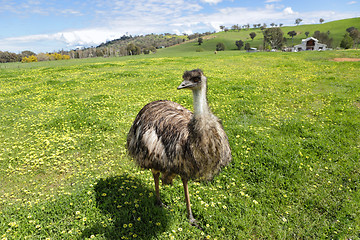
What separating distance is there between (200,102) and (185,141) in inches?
34.3

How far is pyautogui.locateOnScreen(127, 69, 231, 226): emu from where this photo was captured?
4.16 m

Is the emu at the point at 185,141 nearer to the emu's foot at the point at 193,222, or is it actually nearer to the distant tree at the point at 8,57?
the emu's foot at the point at 193,222

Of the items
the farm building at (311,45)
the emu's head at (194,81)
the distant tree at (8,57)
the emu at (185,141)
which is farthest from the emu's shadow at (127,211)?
the distant tree at (8,57)

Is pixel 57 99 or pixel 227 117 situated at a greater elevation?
pixel 57 99

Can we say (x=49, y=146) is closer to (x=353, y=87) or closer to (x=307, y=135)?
(x=307, y=135)

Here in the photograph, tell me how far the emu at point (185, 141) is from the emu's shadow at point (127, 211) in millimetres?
836

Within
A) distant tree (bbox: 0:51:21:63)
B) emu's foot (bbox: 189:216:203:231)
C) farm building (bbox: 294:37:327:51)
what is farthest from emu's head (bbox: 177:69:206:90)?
distant tree (bbox: 0:51:21:63)

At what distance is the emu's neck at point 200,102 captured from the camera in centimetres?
411

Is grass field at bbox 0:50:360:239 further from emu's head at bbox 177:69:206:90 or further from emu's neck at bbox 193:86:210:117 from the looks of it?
emu's head at bbox 177:69:206:90

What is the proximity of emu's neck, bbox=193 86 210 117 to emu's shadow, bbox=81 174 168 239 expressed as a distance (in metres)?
2.84

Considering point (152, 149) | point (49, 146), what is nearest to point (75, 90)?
point (49, 146)

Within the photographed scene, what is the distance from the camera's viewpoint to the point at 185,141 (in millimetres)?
4465

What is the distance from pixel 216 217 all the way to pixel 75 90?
56.4ft

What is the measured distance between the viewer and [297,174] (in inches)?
262
